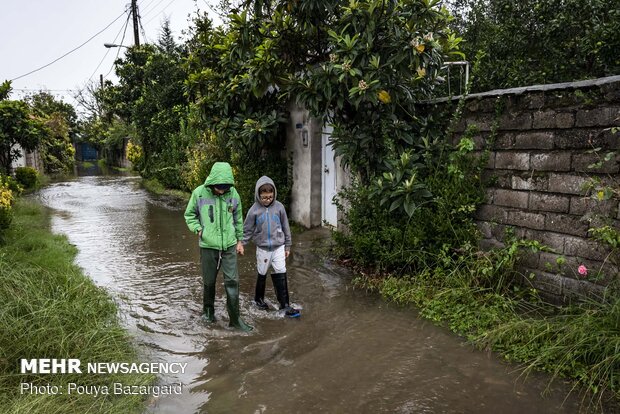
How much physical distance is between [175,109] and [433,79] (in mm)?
11843

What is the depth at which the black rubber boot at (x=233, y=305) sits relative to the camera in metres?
4.66

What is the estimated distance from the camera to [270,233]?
5141mm

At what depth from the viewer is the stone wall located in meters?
4.26

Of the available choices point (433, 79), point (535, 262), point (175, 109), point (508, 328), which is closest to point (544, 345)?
point (508, 328)

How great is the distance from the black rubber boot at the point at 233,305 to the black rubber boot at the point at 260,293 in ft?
1.93

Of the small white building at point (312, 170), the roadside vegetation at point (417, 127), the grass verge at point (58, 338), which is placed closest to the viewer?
the grass verge at point (58, 338)

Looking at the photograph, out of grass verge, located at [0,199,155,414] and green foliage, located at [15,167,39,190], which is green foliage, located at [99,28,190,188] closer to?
green foliage, located at [15,167,39,190]

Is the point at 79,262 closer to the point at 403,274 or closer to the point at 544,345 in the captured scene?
the point at 403,274

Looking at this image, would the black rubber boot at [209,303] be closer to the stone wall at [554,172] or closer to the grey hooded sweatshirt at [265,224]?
the grey hooded sweatshirt at [265,224]

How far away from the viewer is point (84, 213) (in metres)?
12.3

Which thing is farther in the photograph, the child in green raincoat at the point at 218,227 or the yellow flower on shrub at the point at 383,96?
the yellow flower on shrub at the point at 383,96

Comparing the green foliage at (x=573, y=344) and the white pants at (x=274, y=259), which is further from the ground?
the white pants at (x=274, y=259)

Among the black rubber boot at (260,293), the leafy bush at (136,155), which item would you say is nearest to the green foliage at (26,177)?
the leafy bush at (136,155)

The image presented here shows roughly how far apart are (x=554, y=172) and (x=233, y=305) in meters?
3.52
